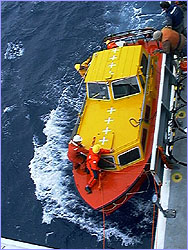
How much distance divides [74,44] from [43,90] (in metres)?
3.12

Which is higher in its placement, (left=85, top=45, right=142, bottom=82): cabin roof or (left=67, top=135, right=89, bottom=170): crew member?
(left=85, top=45, right=142, bottom=82): cabin roof

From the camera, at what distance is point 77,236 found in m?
11.6

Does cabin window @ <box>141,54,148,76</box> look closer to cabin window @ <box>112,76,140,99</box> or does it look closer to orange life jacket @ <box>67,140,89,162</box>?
cabin window @ <box>112,76,140,99</box>

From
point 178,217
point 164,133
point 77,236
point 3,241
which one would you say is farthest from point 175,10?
point 3,241

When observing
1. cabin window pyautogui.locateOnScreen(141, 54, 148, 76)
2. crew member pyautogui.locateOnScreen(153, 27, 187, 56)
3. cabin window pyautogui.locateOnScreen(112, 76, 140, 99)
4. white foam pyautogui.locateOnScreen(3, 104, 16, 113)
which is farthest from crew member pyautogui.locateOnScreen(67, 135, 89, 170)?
white foam pyautogui.locateOnScreen(3, 104, 16, 113)

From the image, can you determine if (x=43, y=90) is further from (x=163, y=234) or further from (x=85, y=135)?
(x=163, y=234)

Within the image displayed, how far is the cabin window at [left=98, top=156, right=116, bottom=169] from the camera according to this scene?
11.1 meters

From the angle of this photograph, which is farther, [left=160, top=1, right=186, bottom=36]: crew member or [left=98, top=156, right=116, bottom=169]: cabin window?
[left=160, top=1, right=186, bottom=36]: crew member

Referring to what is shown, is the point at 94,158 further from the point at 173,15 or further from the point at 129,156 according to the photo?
the point at 173,15

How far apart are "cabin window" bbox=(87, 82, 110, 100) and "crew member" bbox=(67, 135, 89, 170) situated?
1.77m

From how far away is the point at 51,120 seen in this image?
1547 cm

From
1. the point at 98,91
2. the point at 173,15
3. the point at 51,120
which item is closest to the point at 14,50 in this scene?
the point at 51,120

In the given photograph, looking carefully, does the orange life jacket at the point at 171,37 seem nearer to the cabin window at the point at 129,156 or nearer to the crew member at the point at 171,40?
the crew member at the point at 171,40

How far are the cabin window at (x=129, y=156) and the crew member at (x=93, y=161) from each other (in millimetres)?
403
